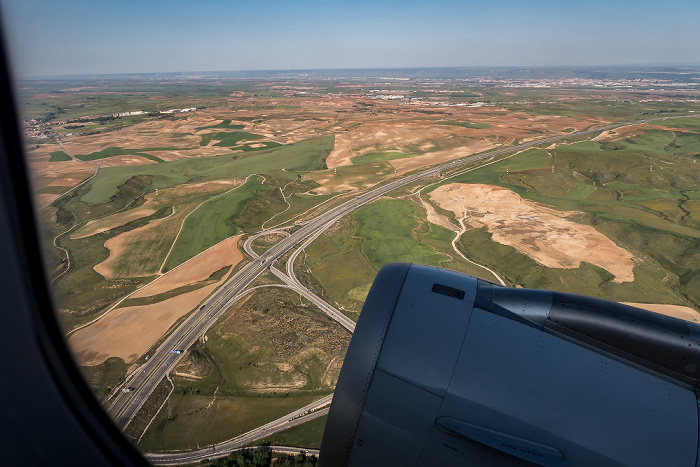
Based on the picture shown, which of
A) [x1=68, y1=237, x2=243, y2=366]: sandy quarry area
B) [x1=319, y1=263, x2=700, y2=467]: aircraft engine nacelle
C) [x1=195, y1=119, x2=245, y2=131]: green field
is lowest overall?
[x1=68, y1=237, x2=243, y2=366]: sandy quarry area

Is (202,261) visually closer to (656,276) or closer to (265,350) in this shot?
(265,350)

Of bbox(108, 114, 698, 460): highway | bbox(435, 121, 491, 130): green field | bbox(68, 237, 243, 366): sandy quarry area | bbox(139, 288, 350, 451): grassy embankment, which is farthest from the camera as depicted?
bbox(435, 121, 491, 130): green field

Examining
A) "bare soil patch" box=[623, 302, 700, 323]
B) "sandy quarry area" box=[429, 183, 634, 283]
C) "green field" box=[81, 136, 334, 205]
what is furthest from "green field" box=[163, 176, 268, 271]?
"bare soil patch" box=[623, 302, 700, 323]

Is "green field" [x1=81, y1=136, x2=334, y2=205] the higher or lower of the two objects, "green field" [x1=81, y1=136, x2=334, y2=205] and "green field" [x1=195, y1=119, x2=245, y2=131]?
the lower

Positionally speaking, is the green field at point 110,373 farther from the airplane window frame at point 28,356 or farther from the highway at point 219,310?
the airplane window frame at point 28,356

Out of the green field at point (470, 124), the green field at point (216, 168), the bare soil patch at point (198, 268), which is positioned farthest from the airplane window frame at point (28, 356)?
the green field at point (470, 124)

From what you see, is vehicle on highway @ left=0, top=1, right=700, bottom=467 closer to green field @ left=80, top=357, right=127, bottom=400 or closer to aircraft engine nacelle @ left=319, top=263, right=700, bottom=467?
aircraft engine nacelle @ left=319, top=263, right=700, bottom=467

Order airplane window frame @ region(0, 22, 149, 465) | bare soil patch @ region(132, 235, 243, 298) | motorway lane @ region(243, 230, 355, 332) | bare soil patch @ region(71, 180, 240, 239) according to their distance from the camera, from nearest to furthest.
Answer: airplane window frame @ region(0, 22, 149, 465) → motorway lane @ region(243, 230, 355, 332) → bare soil patch @ region(132, 235, 243, 298) → bare soil patch @ region(71, 180, 240, 239)
